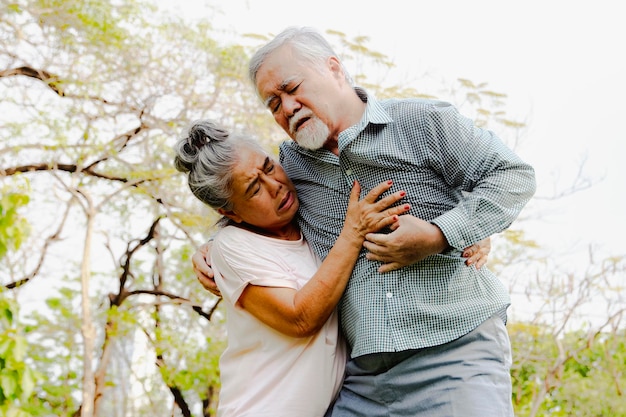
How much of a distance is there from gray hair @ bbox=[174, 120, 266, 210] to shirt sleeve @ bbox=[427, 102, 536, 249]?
50 cm

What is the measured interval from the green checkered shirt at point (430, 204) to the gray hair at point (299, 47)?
7.4 inches

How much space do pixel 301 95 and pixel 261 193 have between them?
0.28 meters

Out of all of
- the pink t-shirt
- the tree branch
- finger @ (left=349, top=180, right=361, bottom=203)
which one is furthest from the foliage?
the tree branch

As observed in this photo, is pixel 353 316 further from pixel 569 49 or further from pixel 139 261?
pixel 569 49

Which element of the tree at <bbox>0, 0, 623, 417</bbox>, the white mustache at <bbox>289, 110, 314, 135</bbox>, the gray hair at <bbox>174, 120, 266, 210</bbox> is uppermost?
the white mustache at <bbox>289, 110, 314, 135</bbox>

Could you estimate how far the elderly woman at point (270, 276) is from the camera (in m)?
1.70

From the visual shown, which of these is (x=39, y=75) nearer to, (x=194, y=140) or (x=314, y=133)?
(x=194, y=140)

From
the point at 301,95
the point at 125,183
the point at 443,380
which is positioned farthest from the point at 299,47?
the point at 125,183

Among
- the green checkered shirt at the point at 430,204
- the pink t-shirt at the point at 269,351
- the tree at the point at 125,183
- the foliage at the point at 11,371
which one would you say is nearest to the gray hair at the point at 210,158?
the pink t-shirt at the point at 269,351

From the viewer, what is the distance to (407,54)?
7762mm

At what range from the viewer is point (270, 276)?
1752 mm

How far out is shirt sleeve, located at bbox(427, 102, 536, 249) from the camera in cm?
165

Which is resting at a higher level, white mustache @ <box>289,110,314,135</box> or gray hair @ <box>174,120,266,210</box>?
white mustache @ <box>289,110,314,135</box>

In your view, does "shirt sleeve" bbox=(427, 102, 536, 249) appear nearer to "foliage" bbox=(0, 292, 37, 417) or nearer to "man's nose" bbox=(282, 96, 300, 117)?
"man's nose" bbox=(282, 96, 300, 117)
